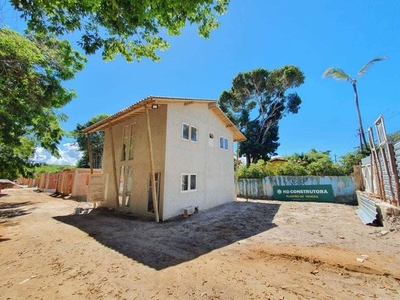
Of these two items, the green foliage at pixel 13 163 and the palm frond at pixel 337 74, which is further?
the palm frond at pixel 337 74

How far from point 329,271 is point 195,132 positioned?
354 inches

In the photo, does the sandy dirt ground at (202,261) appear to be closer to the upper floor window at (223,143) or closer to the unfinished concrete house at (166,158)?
the unfinished concrete house at (166,158)

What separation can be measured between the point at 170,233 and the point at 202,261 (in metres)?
2.67

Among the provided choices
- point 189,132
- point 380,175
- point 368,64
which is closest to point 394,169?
point 380,175

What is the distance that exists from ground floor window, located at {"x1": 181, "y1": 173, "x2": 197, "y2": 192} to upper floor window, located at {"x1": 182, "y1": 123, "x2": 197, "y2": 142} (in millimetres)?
2012

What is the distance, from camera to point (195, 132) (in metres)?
11.7

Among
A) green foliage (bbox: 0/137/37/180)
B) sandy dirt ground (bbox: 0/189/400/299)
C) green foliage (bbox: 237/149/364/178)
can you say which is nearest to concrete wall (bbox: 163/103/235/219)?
sandy dirt ground (bbox: 0/189/400/299)

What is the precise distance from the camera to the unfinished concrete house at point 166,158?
9539 mm

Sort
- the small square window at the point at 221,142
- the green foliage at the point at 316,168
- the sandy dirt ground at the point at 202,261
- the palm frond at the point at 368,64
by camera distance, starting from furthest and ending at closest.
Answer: the palm frond at the point at 368,64
the small square window at the point at 221,142
the green foliage at the point at 316,168
the sandy dirt ground at the point at 202,261

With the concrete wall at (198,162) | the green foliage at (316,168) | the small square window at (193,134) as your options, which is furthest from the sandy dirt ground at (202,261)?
the green foliage at (316,168)

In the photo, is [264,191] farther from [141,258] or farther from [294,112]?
[294,112]

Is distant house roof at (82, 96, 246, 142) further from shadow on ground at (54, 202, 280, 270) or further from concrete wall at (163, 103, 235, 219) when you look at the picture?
shadow on ground at (54, 202, 280, 270)

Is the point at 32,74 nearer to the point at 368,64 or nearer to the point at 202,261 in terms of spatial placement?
the point at 202,261

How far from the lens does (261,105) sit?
2583cm
